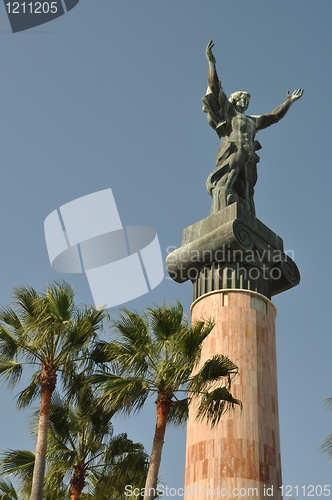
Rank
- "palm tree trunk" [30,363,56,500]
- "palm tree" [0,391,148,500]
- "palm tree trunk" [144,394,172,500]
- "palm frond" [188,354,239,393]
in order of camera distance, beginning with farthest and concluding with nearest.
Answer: "palm tree" [0,391,148,500] < "palm tree trunk" [30,363,56,500] < "palm frond" [188,354,239,393] < "palm tree trunk" [144,394,172,500]

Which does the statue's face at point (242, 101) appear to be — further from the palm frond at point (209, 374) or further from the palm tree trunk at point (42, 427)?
the palm tree trunk at point (42, 427)

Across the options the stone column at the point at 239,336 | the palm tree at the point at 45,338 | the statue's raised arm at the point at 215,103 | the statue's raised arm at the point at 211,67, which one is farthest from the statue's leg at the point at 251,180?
the palm tree at the point at 45,338

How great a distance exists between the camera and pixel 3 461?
1717 centimetres

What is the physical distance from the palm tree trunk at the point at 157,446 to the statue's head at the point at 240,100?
44.9 feet

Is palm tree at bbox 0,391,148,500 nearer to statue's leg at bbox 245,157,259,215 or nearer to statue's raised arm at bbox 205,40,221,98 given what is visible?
statue's leg at bbox 245,157,259,215

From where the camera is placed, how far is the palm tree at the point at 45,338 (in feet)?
53.6

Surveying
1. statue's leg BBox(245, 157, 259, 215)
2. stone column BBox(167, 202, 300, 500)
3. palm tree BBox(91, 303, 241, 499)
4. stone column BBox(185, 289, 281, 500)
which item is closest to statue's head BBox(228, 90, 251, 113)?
statue's leg BBox(245, 157, 259, 215)

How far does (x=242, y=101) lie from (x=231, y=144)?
2.18 m

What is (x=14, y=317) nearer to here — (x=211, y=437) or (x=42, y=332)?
(x=42, y=332)

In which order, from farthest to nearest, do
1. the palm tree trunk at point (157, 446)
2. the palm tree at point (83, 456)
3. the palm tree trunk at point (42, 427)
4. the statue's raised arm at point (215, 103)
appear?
the statue's raised arm at point (215, 103)
the palm tree at point (83, 456)
the palm tree trunk at point (42, 427)
the palm tree trunk at point (157, 446)

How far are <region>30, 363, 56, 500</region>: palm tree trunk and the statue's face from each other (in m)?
13.1

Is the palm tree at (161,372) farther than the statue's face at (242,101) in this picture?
No

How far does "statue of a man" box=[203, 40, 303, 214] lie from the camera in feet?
78.1

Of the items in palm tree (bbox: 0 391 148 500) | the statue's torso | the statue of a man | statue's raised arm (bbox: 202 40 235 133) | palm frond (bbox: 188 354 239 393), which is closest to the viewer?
palm frond (bbox: 188 354 239 393)
